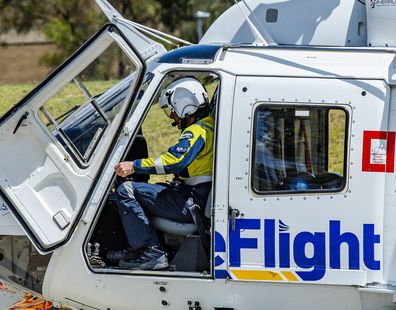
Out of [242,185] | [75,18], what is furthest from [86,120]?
[75,18]

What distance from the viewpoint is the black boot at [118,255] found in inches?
269

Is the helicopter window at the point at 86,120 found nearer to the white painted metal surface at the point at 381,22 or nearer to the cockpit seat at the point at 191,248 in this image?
the cockpit seat at the point at 191,248

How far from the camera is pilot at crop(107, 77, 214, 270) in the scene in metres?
6.70

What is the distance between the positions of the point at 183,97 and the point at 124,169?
0.73 meters

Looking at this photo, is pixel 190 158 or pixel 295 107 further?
pixel 190 158

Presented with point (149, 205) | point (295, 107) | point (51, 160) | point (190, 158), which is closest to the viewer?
point (295, 107)

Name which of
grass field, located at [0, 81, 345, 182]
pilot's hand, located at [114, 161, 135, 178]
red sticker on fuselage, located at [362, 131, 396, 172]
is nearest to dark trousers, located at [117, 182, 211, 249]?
pilot's hand, located at [114, 161, 135, 178]

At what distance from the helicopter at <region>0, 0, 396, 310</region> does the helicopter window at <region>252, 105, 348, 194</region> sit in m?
0.01

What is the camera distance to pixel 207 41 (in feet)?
24.5

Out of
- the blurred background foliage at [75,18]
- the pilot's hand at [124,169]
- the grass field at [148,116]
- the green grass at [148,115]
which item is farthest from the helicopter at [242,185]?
the blurred background foliage at [75,18]

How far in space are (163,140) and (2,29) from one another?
25528 mm

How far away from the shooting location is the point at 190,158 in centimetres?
655

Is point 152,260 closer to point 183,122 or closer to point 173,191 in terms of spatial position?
point 173,191

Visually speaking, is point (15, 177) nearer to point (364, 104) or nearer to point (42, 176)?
point (42, 176)
